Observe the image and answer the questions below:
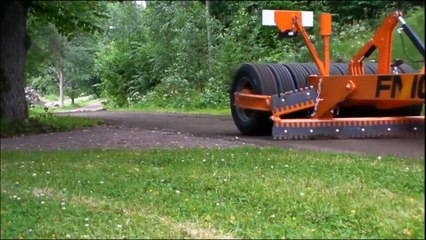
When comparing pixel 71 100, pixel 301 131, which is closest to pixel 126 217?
pixel 301 131

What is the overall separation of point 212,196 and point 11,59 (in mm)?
6691

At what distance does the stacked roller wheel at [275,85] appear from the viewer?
9641mm

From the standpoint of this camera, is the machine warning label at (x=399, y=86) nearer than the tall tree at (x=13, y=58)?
Yes

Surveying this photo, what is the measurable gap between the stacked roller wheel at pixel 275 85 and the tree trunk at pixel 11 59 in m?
3.69

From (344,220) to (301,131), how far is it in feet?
14.4

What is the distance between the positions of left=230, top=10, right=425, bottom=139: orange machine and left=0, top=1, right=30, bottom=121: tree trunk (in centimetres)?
370

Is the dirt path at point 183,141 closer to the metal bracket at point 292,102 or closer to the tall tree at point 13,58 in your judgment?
the metal bracket at point 292,102

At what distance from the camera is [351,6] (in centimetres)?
2431

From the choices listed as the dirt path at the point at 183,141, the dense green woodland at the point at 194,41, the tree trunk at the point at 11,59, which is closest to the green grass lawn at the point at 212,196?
the dirt path at the point at 183,141

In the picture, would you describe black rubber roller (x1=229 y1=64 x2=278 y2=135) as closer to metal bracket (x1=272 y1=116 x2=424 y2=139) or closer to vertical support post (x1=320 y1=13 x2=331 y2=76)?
metal bracket (x1=272 y1=116 x2=424 y2=139)

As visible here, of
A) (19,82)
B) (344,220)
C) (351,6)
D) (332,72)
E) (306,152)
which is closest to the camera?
(344,220)

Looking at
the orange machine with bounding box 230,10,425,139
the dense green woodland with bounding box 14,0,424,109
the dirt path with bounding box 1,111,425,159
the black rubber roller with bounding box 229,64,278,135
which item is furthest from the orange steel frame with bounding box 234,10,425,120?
the dense green woodland with bounding box 14,0,424,109

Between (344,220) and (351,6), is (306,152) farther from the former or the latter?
(351,6)

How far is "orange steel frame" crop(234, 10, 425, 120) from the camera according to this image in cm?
829
